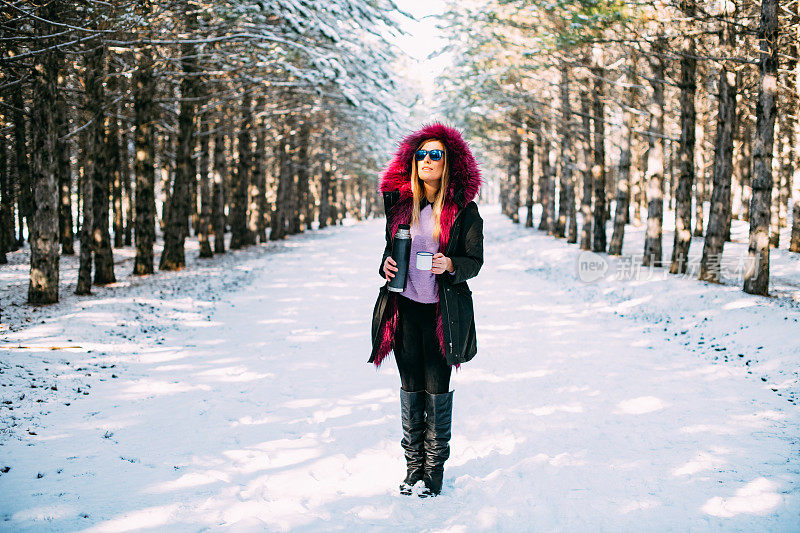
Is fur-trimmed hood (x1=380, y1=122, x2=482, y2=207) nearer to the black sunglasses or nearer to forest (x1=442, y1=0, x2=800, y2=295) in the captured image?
the black sunglasses

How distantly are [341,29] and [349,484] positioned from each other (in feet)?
42.2

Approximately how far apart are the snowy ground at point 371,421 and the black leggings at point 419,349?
2.52 ft

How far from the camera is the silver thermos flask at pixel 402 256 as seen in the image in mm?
3590

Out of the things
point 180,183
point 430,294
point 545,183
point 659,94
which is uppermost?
point 659,94

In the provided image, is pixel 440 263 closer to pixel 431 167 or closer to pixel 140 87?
pixel 431 167

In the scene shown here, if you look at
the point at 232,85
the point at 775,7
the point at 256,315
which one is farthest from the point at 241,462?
the point at 232,85

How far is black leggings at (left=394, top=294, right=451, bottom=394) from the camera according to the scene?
376cm

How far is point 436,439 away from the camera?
12.4 feet

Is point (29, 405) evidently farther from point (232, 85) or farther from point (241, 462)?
point (232, 85)

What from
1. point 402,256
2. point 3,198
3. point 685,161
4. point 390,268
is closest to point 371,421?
point 390,268

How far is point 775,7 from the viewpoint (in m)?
9.38

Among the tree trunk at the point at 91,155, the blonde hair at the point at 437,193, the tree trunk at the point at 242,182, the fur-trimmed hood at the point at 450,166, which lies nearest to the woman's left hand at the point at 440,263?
the blonde hair at the point at 437,193

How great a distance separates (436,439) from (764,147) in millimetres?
9218

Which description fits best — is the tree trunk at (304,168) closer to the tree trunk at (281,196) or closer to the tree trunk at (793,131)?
the tree trunk at (281,196)
